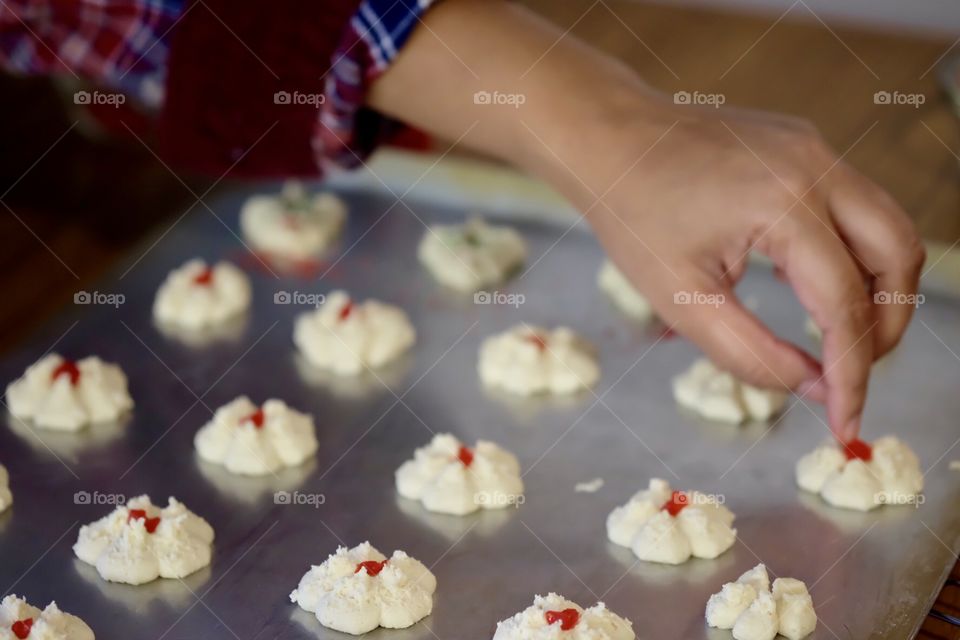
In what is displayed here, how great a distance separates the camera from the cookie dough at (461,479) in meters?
1.68

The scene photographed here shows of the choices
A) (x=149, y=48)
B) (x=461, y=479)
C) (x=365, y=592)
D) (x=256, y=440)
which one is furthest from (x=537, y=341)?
(x=149, y=48)

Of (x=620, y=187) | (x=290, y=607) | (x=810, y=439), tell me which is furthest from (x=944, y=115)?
(x=290, y=607)

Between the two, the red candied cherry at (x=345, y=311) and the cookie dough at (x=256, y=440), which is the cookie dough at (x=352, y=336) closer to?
the red candied cherry at (x=345, y=311)

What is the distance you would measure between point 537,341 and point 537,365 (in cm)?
4

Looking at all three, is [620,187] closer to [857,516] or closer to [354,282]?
[857,516]

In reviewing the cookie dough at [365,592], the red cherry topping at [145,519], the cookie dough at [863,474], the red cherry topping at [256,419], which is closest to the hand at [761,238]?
the cookie dough at [863,474]

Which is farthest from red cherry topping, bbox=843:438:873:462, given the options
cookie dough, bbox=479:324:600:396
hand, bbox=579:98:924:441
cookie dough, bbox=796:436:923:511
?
cookie dough, bbox=479:324:600:396

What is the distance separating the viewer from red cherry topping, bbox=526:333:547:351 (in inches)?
77.2

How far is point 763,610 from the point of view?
4.77 ft

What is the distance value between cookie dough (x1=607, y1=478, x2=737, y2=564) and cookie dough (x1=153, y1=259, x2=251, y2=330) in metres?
0.77

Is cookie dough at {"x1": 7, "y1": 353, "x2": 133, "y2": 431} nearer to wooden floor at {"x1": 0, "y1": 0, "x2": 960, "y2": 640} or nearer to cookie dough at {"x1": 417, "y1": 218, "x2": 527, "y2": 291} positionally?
wooden floor at {"x1": 0, "y1": 0, "x2": 960, "y2": 640}

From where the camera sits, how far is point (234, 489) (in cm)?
174

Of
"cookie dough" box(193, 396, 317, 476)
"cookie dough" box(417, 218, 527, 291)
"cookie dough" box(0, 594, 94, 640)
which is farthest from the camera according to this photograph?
"cookie dough" box(417, 218, 527, 291)

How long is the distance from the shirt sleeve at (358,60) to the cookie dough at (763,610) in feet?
2.74
